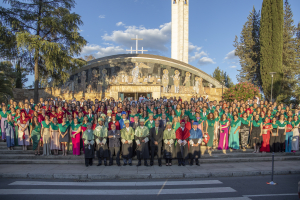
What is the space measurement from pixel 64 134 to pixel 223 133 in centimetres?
805

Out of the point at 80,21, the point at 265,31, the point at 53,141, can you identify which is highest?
the point at 265,31

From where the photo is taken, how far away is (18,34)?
1309 centimetres

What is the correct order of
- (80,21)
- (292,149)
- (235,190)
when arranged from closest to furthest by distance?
(235,190) → (292,149) → (80,21)

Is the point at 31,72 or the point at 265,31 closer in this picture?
the point at 31,72

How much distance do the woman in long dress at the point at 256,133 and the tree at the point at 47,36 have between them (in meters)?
14.3

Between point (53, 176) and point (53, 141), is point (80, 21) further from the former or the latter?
point (53, 176)

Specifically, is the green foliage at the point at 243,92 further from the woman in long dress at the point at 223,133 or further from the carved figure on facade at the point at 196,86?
the woman in long dress at the point at 223,133

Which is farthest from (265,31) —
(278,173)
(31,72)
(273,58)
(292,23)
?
(31,72)

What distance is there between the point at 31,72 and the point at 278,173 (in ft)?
62.1

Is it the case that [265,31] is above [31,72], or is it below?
above

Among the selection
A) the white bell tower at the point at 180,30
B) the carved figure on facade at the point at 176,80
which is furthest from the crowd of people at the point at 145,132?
the white bell tower at the point at 180,30

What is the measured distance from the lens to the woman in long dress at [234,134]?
947cm

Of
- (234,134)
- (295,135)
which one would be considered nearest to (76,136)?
(234,134)

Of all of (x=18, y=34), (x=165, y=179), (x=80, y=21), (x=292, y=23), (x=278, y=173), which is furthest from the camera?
(x=292, y=23)
